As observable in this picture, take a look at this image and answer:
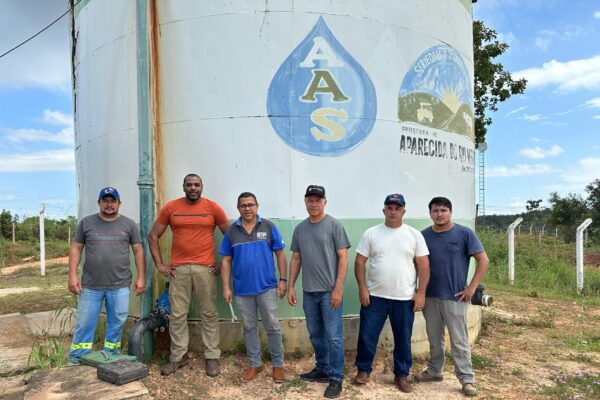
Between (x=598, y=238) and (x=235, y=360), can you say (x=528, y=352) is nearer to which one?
(x=235, y=360)

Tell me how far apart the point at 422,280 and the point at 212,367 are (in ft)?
7.34

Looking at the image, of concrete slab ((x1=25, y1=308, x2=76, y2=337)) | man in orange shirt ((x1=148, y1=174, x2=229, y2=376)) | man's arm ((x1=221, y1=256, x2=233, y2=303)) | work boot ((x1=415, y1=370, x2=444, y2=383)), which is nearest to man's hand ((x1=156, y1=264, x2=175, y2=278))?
man in orange shirt ((x1=148, y1=174, x2=229, y2=376))

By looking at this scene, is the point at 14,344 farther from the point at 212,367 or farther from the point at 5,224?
the point at 5,224

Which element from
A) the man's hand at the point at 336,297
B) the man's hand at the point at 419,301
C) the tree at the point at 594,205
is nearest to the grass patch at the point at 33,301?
the man's hand at the point at 336,297

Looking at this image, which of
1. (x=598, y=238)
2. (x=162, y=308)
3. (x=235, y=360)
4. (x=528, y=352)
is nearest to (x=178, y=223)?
(x=162, y=308)

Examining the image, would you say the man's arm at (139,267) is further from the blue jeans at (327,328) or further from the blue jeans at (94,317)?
the blue jeans at (327,328)

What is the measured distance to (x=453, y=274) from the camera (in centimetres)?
452

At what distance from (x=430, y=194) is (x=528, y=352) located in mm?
2475

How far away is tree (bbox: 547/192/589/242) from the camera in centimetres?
3378

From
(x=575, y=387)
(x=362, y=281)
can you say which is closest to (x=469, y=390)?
(x=575, y=387)

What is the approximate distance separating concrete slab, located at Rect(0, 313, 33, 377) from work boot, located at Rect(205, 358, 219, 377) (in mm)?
1977

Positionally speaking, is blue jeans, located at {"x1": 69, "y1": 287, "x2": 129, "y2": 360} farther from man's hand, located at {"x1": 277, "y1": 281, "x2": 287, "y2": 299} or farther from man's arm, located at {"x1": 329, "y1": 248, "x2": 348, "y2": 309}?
man's arm, located at {"x1": 329, "y1": 248, "x2": 348, "y2": 309}

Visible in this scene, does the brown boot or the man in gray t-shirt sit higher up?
the man in gray t-shirt

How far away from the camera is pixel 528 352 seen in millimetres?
6125
